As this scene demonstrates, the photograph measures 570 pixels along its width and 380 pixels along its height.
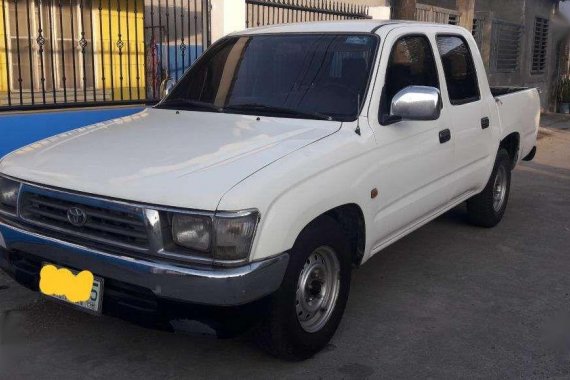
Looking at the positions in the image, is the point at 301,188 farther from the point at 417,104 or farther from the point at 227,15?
the point at 227,15

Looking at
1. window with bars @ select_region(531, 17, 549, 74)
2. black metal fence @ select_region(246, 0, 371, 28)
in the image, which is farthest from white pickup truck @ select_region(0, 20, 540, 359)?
window with bars @ select_region(531, 17, 549, 74)

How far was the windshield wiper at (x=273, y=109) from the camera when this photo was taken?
154 inches

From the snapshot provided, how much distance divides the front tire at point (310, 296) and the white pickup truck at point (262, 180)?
1 centimetres

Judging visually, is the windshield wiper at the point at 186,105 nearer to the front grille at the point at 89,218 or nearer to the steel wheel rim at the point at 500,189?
the front grille at the point at 89,218

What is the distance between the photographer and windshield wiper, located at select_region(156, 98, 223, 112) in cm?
432

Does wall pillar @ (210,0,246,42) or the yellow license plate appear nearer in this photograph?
the yellow license plate

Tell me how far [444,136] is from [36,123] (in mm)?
4216

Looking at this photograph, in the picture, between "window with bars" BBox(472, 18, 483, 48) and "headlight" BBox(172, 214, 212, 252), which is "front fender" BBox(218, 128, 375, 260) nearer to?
"headlight" BBox(172, 214, 212, 252)

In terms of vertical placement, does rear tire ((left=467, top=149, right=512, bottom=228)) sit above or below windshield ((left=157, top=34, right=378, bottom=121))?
below

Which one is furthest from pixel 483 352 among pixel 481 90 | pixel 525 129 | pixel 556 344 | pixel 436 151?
pixel 525 129

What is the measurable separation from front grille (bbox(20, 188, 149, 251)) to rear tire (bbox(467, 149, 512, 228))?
12.2 ft

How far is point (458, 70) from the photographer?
513 cm

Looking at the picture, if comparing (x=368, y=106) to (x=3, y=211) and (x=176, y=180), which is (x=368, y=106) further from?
(x=3, y=211)

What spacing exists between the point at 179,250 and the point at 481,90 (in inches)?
135
